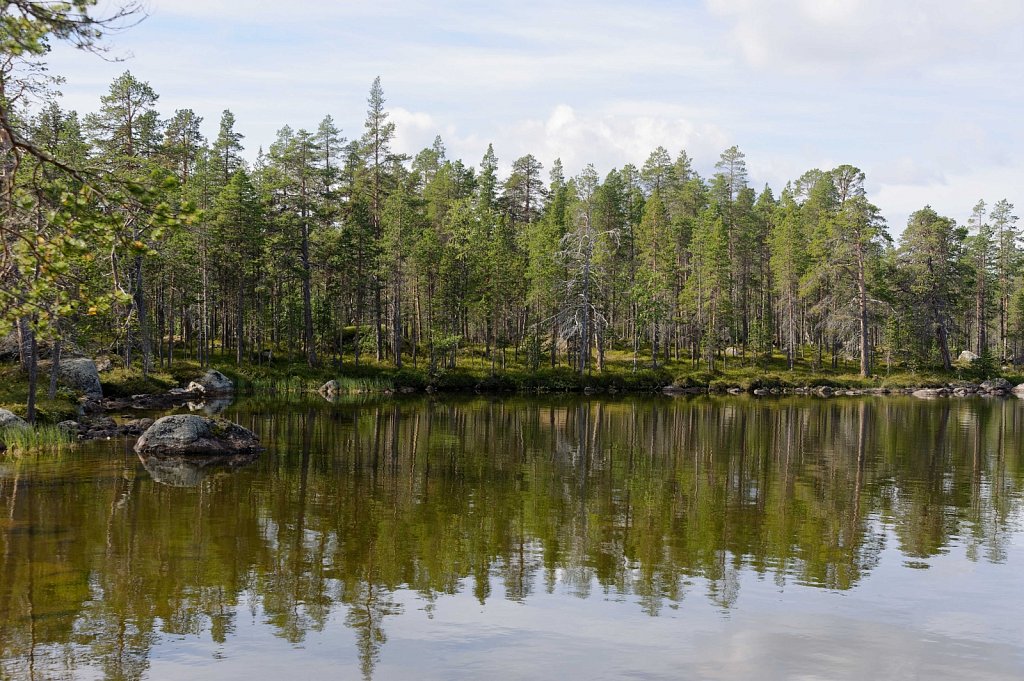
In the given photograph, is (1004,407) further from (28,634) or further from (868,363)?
(28,634)

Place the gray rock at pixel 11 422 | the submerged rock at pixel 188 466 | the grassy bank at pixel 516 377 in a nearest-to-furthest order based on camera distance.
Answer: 1. the submerged rock at pixel 188 466
2. the gray rock at pixel 11 422
3. the grassy bank at pixel 516 377

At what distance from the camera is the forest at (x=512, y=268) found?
6612 cm

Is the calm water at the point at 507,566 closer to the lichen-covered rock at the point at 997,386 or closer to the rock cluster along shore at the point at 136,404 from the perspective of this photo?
the rock cluster along shore at the point at 136,404

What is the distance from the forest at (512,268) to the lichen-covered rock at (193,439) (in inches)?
1079

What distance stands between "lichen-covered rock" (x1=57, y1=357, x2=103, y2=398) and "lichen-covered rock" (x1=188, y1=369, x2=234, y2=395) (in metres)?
7.64

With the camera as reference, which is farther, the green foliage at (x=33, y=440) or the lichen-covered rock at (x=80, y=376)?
the lichen-covered rock at (x=80, y=376)

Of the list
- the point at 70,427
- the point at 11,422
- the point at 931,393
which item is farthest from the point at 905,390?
the point at 11,422

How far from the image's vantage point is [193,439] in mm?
28016

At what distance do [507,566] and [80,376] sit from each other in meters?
37.8

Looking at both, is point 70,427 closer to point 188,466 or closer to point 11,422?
point 11,422

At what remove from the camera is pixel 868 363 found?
264 feet

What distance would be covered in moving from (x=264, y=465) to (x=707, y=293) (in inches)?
2443

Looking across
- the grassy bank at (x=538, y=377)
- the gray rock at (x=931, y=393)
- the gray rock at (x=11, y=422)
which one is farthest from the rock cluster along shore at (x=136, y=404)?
the gray rock at (x=931, y=393)

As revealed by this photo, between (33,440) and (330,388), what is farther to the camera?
(330,388)
